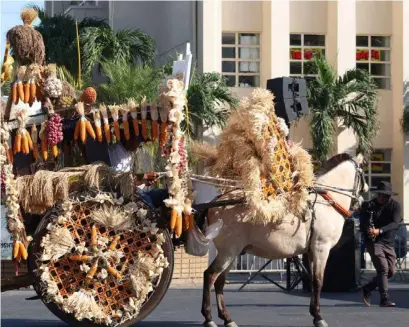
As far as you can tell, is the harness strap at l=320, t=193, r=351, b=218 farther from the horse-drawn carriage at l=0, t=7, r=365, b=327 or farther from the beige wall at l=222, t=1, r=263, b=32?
the beige wall at l=222, t=1, r=263, b=32

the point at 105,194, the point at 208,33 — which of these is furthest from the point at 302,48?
the point at 105,194

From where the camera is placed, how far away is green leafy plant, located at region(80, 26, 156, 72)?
95.7 ft

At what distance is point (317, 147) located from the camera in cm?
2855

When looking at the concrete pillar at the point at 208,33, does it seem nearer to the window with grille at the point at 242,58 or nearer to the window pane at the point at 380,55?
the window with grille at the point at 242,58

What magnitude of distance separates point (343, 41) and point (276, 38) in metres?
1.86

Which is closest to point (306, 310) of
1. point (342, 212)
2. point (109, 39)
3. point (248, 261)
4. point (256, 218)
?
point (342, 212)

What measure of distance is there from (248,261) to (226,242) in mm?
9773

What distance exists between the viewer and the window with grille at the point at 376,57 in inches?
1261

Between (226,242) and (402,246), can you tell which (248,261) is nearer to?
(402,246)

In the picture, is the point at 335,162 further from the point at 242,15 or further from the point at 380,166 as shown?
the point at 380,166

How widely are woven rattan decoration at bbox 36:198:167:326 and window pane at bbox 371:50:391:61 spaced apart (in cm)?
2108

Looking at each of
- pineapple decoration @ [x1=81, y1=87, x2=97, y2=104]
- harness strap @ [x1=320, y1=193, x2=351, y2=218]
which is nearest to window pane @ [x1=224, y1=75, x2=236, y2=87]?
harness strap @ [x1=320, y1=193, x2=351, y2=218]

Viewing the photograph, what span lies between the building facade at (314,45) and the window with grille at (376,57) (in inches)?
1.1

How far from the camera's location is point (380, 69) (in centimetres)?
3225
